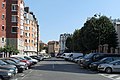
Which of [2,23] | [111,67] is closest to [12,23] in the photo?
[2,23]

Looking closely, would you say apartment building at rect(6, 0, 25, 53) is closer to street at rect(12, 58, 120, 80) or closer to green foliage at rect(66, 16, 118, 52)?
green foliage at rect(66, 16, 118, 52)

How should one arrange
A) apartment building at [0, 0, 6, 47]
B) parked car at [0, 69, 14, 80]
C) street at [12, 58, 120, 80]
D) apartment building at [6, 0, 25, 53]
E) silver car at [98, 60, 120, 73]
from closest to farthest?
Result: parked car at [0, 69, 14, 80] < street at [12, 58, 120, 80] < silver car at [98, 60, 120, 73] < apartment building at [0, 0, 6, 47] < apartment building at [6, 0, 25, 53]

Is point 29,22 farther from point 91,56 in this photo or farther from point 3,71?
point 3,71

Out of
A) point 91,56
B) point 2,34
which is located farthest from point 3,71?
point 2,34

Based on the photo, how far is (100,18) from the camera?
73.4 metres

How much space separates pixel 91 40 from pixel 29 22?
172 feet

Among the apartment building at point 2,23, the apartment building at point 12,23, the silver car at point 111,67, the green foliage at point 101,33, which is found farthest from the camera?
the apartment building at point 12,23

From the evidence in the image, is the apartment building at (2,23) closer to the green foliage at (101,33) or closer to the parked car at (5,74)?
the green foliage at (101,33)

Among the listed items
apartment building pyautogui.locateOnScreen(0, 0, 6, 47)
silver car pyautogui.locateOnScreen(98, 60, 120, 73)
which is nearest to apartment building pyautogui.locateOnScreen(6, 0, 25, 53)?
apartment building pyautogui.locateOnScreen(0, 0, 6, 47)

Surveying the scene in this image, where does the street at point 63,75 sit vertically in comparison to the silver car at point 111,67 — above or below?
below

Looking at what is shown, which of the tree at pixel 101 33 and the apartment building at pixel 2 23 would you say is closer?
the tree at pixel 101 33

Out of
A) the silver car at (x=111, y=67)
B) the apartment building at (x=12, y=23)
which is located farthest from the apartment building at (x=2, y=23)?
the silver car at (x=111, y=67)

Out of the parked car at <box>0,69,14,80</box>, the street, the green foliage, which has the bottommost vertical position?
the street

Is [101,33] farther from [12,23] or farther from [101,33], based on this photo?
[12,23]
